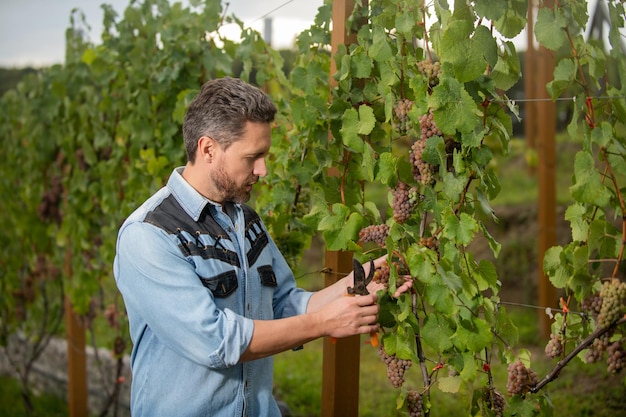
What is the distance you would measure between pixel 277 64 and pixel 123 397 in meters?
2.41

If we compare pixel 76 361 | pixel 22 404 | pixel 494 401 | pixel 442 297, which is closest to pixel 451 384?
pixel 494 401

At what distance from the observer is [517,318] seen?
6203mm

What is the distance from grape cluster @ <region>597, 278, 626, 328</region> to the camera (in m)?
1.67

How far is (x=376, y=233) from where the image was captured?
2.10 m

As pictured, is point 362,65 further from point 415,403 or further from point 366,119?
point 415,403

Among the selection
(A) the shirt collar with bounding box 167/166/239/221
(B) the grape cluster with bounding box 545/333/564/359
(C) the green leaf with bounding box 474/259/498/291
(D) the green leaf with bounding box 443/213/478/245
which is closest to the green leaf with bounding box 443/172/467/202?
(D) the green leaf with bounding box 443/213/478/245

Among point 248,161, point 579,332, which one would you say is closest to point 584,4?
point 579,332

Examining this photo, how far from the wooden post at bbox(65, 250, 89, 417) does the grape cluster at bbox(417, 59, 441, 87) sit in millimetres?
2953

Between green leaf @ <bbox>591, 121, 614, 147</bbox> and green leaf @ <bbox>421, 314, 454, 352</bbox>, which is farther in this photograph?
green leaf @ <bbox>421, 314, 454, 352</bbox>

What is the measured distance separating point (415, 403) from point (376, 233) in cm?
46

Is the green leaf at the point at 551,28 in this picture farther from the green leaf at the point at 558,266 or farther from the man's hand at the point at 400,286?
the man's hand at the point at 400,286

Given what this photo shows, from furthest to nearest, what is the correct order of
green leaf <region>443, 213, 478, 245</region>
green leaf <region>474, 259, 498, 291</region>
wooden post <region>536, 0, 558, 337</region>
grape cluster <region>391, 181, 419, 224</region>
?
wooden post <region>536, 0, 558, 337</region> < grape cluster <region>391, 181, 419, 224</region> < green leaf <region>474, 259, 498, 291</region> < green leaf <region>443, 213, 478, 245</region>

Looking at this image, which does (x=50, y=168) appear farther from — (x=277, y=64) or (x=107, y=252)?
(x=277, y=64)

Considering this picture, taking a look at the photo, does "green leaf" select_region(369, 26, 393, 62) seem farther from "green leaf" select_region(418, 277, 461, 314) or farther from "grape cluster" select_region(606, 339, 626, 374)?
"grape cluster" select_region(606, 339, 626, 374)
